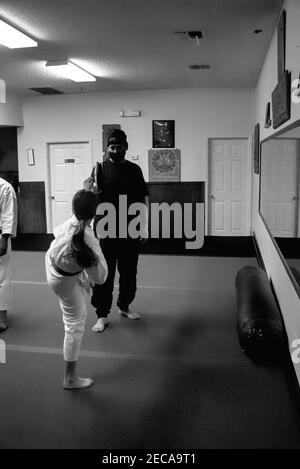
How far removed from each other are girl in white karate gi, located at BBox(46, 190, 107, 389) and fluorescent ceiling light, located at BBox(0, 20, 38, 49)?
115 inches

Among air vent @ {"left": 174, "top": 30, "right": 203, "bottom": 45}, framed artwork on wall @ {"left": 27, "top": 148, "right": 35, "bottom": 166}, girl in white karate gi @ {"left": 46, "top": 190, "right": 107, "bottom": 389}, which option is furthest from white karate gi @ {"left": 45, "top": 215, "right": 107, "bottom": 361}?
framed artwork on wall @ {"left": 27, "top": 148, "right": 35, "bottom": 166}

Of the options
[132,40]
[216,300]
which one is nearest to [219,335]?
[216,300]

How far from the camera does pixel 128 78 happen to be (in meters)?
7.14

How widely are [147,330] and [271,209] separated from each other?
5.44 ft

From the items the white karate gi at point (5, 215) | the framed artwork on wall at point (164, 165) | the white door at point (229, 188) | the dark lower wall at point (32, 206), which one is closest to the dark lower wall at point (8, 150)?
the dark lower wall at point (32, 206)

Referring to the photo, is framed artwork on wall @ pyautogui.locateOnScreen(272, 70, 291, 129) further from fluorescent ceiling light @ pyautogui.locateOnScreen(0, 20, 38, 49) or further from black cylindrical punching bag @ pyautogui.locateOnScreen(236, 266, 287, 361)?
fluorescent ceiling light @ pyautogui.locateOnScreen(0, 20, 38, 49)

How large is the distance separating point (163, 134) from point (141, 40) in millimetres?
3345

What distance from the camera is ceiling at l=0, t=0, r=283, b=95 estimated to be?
13.1ft

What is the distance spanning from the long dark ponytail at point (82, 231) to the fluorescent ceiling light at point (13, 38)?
113 inches

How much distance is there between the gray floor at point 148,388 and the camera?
2.16 metres

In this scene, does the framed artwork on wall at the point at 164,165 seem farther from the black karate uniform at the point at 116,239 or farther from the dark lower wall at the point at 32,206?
the black karate uniform at the point at 116,239

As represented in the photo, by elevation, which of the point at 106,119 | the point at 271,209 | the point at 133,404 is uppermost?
the point at 106,119

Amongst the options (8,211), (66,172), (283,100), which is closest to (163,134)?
(66,172)

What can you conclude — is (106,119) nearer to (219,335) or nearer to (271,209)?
(271,209)
